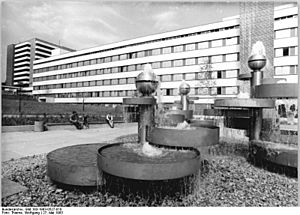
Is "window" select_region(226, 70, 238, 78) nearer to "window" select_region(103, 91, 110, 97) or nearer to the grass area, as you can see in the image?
"window" select_region(103, 91, 110, 97)

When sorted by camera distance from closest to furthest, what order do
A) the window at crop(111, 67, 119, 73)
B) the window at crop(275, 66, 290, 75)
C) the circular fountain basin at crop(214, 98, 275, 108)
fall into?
the circular fountain basin at crop(214, 98, 275, 108), the window at crop(275, 66, 290, 75), the window at crop(111, 67, 119, 73)

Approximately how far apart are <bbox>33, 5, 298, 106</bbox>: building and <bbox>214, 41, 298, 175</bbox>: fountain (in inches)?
578

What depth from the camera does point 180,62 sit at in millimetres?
25438

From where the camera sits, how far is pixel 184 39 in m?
24.8

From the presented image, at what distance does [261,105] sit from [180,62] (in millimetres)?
21138

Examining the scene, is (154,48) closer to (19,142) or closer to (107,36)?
(107,36)

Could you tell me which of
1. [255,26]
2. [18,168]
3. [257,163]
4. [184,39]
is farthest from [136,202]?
[184,39]

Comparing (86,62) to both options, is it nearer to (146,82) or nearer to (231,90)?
(231,90)

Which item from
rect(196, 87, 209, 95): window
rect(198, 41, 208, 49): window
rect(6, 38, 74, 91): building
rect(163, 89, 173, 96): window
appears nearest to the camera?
rect(6, 38, 74, 91): building

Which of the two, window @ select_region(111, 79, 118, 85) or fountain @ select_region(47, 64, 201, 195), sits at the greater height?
window @ select_region(111, 79, 118, 85)

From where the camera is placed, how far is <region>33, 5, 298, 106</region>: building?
20.1m

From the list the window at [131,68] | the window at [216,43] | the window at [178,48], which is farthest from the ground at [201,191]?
the window at [131,68]

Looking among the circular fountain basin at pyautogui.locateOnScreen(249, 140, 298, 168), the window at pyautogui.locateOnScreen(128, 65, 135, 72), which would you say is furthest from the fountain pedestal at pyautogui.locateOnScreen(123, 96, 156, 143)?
the window at pyautogui.locateOnScreen(128, 65, 135, 72)

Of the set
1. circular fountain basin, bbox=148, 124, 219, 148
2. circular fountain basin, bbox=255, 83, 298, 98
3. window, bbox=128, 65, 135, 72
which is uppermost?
window, bbox=128, 65, 135, 72
